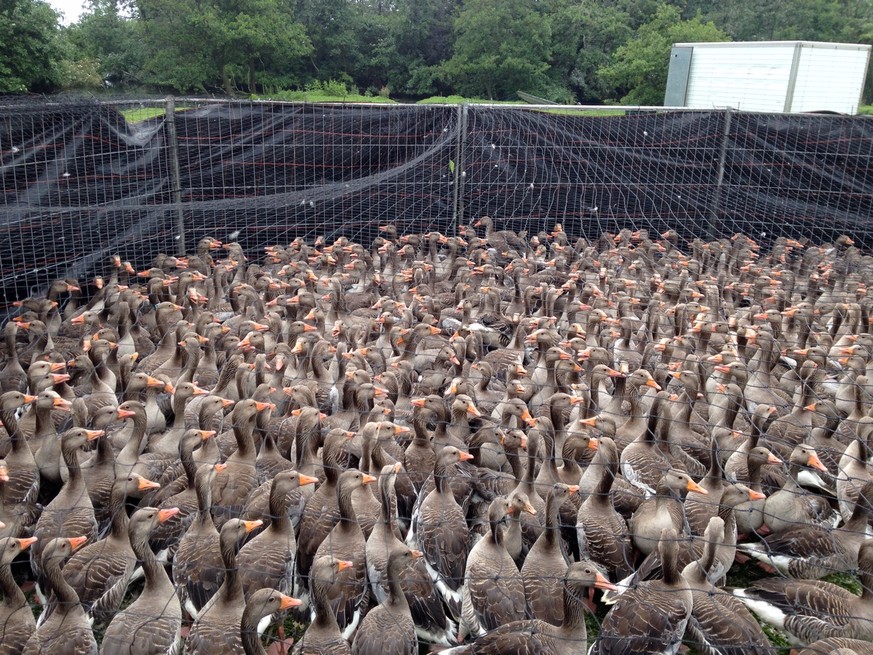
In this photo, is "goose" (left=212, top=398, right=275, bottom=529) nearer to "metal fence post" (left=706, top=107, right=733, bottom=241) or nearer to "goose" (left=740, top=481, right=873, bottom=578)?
"goose" (left=740, top=481, right=873, bottom=578)

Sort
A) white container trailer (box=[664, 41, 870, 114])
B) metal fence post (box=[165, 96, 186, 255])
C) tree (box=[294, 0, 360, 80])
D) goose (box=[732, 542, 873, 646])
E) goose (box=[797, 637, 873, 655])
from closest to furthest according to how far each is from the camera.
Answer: goose (box=[797, 637, 873, 655]), goose (box=[732, 542, 873, 646]), metal fence post (box=[165, 96, 186, 255]), white container trailer (box=[664, 41, 870, 114]), tree (box=[294, 0, 360, 80])

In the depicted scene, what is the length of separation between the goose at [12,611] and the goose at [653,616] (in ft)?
13.1

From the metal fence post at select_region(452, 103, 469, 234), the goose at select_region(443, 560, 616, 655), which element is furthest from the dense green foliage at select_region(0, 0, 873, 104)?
the goose at select_region(443, 560, 616, 655)

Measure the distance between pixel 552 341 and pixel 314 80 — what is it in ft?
116

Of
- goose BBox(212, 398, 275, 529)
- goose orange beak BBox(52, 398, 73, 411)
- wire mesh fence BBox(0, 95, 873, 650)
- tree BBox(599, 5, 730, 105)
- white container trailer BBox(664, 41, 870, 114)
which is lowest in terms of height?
goose BBox(212, 398, 275, 529)

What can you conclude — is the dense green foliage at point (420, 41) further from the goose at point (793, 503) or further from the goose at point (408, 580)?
the goose at point (793, 503)

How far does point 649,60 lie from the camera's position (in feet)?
126

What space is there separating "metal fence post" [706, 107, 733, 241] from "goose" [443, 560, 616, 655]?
11.8 m

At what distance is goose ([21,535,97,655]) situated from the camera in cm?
480

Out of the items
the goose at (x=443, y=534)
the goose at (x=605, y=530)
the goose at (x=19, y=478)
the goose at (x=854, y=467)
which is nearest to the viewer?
the goose at (x=443, y=534)

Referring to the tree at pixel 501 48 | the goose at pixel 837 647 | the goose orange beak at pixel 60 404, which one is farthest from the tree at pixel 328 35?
the goose at pixel 837 647

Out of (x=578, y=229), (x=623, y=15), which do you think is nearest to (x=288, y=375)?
(x=578, y=229)

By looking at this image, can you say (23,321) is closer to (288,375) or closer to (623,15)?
(288,375)

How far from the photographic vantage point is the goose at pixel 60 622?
4801 millimetres
